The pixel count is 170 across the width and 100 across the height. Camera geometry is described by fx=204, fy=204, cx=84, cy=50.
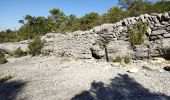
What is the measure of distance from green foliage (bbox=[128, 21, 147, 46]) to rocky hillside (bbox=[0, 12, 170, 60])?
0.17 meters

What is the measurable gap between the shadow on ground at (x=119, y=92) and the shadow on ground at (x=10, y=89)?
6.57 ft

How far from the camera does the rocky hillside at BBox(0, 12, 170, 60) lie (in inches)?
317

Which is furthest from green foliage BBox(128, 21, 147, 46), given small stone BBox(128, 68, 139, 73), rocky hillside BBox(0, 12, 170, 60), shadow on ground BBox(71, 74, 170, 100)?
shadow on ground BBox(71, 74, 170, 100)

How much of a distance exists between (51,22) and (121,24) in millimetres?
25704

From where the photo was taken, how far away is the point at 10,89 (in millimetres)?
6645

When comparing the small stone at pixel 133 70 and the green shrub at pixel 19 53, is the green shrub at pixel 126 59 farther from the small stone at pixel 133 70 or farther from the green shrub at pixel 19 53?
the green shrub at pixel 19 53

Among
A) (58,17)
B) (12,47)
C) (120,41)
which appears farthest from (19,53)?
(58,17)

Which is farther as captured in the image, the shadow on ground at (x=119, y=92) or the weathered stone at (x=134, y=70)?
the weathered stone at (x=134, y=70)

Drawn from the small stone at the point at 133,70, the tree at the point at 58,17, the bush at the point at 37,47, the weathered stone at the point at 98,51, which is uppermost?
the tree at the point at 58,17

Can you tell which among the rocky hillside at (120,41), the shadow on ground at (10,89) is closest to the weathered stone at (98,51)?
the rocky hillside at (120,41)

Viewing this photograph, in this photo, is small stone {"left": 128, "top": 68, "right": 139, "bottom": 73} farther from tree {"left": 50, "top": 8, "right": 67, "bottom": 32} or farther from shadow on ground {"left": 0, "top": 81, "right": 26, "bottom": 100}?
tree {"left": 50, "top": 8, "right": 67, "bottom": 32}

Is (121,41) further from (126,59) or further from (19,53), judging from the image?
(19,53)

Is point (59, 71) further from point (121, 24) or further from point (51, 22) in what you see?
point (51, 22)

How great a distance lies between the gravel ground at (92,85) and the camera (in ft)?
17.8
